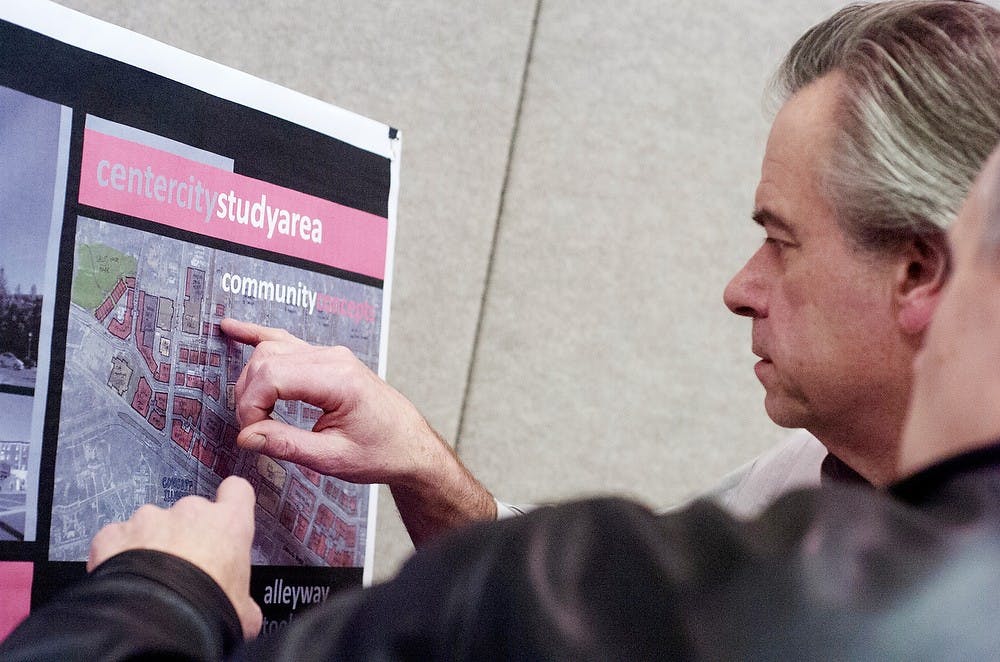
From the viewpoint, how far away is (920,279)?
94cm

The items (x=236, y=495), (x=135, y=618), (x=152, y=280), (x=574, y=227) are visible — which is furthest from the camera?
(x=574, y=227)

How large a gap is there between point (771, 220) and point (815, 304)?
3.7 inches

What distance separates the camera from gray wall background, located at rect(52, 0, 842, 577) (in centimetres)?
157

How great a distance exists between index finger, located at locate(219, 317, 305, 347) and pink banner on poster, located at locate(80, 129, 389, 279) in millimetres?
76


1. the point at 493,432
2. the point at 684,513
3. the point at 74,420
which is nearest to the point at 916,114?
the point at 684,513

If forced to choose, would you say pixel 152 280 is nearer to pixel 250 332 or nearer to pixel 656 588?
pixel 250 332

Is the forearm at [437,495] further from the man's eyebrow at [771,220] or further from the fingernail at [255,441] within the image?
the man's eyebrow at [771,220]

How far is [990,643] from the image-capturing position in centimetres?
35

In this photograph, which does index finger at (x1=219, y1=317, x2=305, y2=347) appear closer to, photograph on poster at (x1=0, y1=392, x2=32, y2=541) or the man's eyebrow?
photograph on poster at (x1=0, y1=392, x2=32, y2=541)

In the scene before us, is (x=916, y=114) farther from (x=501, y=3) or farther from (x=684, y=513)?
(x=501, y=3)

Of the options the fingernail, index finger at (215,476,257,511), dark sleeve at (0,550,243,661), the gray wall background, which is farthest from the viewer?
the gray wall background

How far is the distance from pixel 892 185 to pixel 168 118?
0.65 m

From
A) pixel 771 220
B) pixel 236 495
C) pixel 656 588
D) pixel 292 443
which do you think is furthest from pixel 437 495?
pixel 656 588

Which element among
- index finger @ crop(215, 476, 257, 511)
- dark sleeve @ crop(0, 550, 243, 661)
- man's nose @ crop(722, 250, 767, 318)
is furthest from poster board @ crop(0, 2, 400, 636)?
man's nose @ crop(722, 250, 767, 318)
